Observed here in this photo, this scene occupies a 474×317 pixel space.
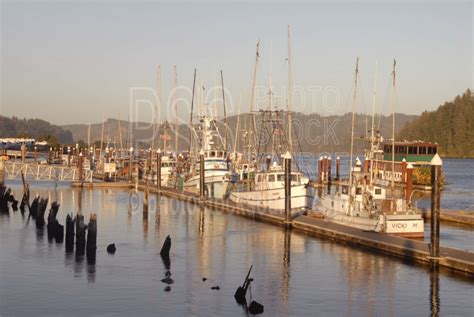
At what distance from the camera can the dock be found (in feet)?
122

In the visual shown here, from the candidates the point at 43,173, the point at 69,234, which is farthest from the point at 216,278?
the point at 43,173

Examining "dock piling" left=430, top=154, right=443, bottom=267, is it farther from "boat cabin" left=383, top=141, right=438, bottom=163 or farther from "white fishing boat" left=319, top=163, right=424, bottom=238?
"boat cabin" left=383, top=141, right=438, bottom=163

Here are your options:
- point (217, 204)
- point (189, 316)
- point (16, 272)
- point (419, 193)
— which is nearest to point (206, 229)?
point (217, 204)

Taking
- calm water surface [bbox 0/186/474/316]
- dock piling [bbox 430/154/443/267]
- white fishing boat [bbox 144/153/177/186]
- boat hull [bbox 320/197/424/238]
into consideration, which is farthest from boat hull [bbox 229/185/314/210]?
white fishing boat [bbox 144/153/177/186]

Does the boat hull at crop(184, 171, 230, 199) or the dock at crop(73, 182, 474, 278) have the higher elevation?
the boat hull at crop(184, 171, 230, 199)

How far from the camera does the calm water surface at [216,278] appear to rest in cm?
3278

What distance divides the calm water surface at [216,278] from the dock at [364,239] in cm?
64

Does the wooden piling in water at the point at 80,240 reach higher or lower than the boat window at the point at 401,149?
lower

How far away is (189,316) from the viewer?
3122 cm

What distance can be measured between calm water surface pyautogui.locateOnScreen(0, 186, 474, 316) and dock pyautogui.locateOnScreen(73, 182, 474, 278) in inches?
25.1

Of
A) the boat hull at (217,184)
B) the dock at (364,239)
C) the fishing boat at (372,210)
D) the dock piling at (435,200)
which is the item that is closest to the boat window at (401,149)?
the boat hull at (217,184)

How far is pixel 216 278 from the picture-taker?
38.2 m

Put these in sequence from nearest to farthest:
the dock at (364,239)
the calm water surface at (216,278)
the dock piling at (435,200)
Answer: the calm water surface at (216,278)
the dock piling at (435,200)
the dock at (364,239)

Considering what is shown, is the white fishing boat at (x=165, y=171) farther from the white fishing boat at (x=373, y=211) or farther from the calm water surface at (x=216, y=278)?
the white fishing boat at (x=373, y=211)
